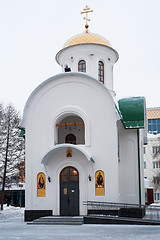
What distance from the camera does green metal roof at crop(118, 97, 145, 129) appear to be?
56.2 feet

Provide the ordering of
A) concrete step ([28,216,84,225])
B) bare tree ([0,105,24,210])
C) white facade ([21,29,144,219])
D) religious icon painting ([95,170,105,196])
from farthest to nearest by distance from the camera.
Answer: bare tree ([0,105,24,210]), white facade ([21,29,144,219]), religious icon painting ([95,170,105,196]), concrete step ([28,216,84,225])

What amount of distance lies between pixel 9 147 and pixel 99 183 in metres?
11.8

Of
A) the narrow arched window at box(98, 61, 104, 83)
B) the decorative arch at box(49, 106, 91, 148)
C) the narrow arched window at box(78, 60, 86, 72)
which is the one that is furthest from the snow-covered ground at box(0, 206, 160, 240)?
the narrow arched window at box(78, 60, 86, 72)

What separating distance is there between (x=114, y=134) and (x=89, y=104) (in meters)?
2.05

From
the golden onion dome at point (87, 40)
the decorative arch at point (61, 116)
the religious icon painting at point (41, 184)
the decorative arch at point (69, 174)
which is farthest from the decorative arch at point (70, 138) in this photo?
the golden onion dome at point (87, 40)

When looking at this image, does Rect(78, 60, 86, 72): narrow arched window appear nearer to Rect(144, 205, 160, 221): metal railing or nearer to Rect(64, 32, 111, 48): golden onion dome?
Rect(64, 32, 111, 48): golden onion dome

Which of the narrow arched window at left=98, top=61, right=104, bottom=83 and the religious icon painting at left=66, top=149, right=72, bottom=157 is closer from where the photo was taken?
the religious icon painting at left=66, top=149, right=72, bottom=157

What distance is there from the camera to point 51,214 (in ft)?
53.4

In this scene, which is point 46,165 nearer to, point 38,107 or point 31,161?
point 31,161

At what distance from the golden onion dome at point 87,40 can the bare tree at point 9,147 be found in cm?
856

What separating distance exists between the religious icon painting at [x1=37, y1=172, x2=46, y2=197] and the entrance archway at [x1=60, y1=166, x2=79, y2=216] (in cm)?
86

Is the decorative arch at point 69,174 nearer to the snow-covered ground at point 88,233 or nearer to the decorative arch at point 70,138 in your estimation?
the decorative arch at point 70,138

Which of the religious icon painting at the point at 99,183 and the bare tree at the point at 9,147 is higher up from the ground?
the bare tree at the point at 9,147

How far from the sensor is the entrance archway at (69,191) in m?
16.3
